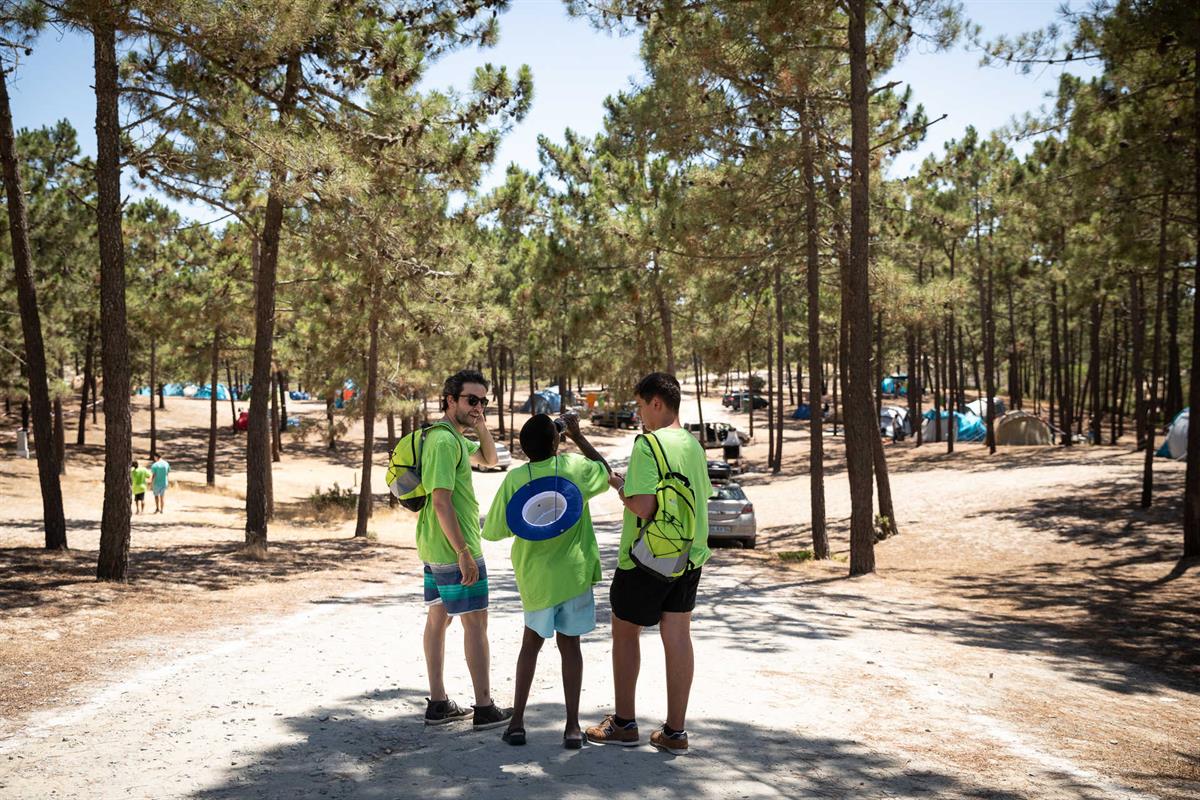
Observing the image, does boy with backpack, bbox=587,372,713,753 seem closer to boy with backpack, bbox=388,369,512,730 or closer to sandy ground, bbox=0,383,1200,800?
sandy ground, bbox=0,383,1200,800

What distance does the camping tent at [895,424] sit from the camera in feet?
156

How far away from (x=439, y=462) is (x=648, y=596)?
1283 mm

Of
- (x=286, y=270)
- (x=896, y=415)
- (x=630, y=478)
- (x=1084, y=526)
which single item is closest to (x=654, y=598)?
(x=630, y=478)

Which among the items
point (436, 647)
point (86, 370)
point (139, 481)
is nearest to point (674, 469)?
point (436, 647)

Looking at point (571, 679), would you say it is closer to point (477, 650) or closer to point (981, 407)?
point (477, 650)

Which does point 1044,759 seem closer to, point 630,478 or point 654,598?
point 654,598

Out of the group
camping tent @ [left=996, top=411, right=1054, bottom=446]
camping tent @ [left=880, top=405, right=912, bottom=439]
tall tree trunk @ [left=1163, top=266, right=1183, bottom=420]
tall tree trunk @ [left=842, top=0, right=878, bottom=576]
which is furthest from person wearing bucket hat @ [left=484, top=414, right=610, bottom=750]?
camping tent @ [left=880, top=405, right=912, bottom=439]

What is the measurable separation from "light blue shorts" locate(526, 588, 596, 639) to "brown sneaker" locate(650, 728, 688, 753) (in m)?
0.64

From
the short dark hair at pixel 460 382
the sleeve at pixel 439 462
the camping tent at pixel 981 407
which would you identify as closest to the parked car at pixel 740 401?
the camping tent at pixel 981 407

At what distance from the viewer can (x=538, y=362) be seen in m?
51.8

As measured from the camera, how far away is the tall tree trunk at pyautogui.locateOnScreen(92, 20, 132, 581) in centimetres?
1112

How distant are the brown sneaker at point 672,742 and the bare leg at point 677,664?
0.04 m

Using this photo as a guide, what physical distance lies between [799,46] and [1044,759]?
11096mm

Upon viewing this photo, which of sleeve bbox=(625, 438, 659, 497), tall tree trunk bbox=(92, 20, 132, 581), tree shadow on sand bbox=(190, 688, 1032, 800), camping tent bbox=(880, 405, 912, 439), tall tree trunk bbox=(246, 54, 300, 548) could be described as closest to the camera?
tree shadow on sand bbox=(190, 688, 1032, 800)
